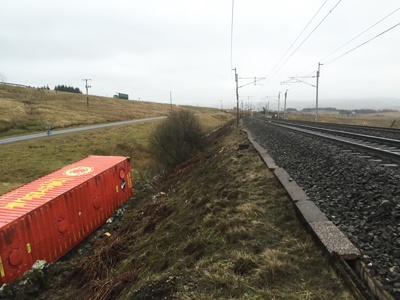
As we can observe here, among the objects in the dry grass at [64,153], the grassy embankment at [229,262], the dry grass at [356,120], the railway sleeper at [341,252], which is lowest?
the dry grass at [64,153]

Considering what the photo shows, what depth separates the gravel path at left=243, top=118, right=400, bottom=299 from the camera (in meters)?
3.74

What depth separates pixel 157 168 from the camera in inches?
1325

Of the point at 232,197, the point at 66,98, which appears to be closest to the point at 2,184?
the point at 232,197

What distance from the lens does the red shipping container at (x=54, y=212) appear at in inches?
367

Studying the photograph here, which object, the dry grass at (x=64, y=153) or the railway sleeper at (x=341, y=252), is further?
the dry grass at (x=64, y=153)

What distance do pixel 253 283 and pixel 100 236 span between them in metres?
11.9

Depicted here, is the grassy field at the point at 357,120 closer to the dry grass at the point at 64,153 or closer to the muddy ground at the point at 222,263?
the dry grass at the point at 64,153

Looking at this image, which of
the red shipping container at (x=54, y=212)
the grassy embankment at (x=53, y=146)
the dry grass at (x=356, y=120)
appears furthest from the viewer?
the dry grass at (x=356, y=120)

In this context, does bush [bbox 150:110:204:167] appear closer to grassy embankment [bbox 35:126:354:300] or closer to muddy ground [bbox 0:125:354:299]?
muddy ground [bbox 0:125:354:299]

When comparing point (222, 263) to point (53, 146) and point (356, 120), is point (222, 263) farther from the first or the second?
point (356, 120)

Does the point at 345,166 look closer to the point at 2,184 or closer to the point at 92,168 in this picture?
the point at 92,168

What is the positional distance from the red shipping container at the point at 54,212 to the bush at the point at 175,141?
15.6m

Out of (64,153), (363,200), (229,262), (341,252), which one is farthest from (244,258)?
(64,153)

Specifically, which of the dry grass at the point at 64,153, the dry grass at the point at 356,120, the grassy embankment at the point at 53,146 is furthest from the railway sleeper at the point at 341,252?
the dry grass at the point at 356,120
